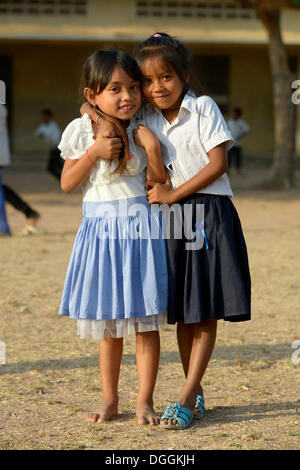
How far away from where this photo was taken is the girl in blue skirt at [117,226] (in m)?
3.05

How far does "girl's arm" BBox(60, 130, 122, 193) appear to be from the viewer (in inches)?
119

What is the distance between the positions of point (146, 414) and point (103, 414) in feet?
0.59

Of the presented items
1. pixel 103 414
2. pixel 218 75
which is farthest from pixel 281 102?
pixel 103 414

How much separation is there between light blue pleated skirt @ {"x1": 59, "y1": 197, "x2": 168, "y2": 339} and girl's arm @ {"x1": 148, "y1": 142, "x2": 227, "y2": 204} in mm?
77

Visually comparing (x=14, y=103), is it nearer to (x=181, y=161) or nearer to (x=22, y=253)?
(x=22, y=253)

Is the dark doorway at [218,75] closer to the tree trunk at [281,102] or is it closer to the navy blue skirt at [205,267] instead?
the tree trunk at [281,102]

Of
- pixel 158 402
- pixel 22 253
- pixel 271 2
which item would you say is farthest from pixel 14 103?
pixel 158 402

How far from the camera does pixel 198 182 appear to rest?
10.2 feet

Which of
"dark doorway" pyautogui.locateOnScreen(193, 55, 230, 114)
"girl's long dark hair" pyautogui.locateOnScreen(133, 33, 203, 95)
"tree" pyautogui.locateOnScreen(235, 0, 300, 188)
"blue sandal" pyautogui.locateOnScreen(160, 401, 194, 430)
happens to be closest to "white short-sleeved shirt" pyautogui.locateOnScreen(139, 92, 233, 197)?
"girl's long dark hair" pyautogui.locateOnScreen(133, 33, 203, 95)

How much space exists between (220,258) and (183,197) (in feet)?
0.91

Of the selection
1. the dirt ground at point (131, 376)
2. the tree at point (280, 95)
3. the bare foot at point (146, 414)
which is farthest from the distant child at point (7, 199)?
the tree at point (280, 95)

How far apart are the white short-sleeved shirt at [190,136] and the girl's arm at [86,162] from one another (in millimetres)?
231

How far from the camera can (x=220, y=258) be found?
3135mm

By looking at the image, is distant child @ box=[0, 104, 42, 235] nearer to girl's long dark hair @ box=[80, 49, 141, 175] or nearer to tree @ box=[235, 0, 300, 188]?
girl's long dark hair @ box=[80, 49, 141, 175]
